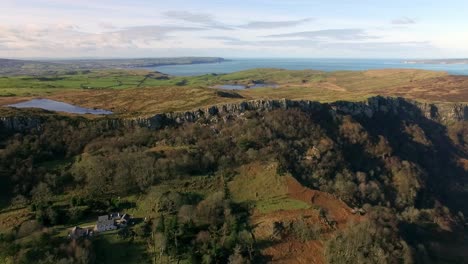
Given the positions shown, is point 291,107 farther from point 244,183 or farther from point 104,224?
point 104,224

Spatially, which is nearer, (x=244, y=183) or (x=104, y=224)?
(x=104, y=224)

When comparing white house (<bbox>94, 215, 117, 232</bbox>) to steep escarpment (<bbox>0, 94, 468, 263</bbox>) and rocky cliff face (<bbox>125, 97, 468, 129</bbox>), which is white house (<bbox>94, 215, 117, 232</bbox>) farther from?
rocky cliff face (<bbox>125, 97, 468, 129</bbox>)

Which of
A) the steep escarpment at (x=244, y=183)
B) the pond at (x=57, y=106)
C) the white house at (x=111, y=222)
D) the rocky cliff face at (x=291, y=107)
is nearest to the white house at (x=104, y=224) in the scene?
the white house at (x=111, y=222)

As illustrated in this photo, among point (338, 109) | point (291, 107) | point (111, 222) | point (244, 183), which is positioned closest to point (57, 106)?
point (111, 222)

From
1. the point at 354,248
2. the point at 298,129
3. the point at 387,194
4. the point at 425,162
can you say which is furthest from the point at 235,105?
the point at 425,162

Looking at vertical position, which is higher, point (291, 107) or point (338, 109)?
point (291, 107)

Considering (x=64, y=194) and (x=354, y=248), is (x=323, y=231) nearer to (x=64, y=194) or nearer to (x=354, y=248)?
(x=354, y=248)

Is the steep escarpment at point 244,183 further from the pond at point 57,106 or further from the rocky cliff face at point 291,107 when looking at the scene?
the pond at point 57,106
